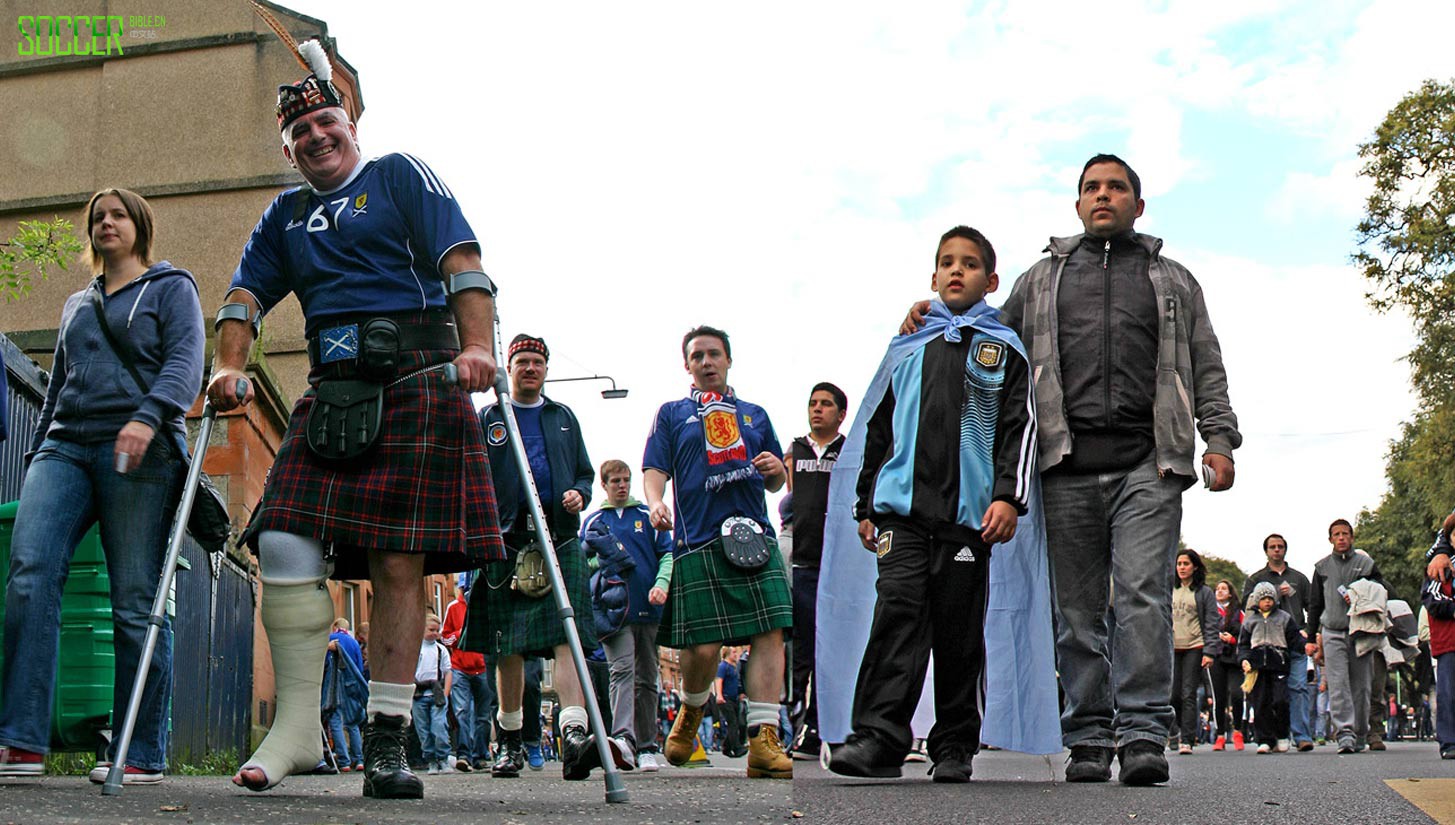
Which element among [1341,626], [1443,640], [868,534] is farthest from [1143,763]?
[1341,626]

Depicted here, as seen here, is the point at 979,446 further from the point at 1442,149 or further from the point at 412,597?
the point at 1442,149

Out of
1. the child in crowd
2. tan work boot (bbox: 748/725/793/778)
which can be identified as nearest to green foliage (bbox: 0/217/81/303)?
tan work boot (bbox: 748/725/793/778)

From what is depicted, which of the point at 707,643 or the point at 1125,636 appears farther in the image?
the point at 707,643

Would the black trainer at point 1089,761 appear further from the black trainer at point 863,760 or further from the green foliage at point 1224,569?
the green foliage at point 1224,569

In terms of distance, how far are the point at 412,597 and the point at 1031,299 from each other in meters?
2.64

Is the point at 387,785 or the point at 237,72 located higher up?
the point at 237,72

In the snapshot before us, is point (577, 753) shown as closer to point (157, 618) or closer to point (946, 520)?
point (946, 520)

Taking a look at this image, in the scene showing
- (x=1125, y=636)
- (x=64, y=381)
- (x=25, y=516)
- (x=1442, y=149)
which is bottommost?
(x=1125, y=636)

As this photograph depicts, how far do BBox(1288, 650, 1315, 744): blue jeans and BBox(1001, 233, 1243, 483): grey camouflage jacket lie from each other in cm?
961

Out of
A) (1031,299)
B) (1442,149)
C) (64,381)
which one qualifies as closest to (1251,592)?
(1031,299)

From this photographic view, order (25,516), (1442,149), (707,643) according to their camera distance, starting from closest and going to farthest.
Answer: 1. (25,516)
2. (707,643)
3. (1442,149)

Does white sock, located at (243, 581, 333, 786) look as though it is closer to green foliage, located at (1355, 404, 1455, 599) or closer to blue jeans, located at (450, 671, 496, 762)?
blue jeans, located at (450, 671, 496, 762)

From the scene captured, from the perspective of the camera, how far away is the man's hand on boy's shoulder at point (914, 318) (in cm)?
601

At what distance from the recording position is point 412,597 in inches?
186
